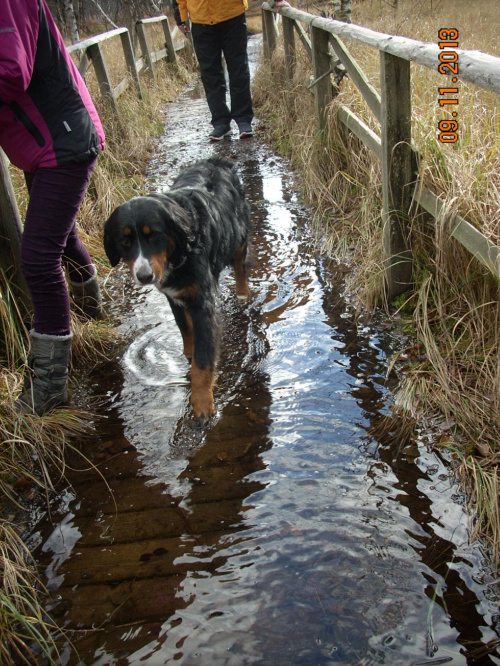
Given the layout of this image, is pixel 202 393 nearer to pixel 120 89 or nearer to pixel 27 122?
pixel 27 122

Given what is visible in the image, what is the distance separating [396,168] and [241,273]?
1476 mm

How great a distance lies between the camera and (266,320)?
13.4ft

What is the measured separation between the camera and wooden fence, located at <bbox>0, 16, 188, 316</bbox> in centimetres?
333

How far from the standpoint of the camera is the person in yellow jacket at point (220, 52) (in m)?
7.38

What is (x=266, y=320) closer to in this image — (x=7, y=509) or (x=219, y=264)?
(x=219, y=264)

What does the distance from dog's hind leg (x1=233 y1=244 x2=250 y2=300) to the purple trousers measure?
1.68 meters

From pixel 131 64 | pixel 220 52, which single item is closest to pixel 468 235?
pixel 220 52

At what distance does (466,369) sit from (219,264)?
5.71ft

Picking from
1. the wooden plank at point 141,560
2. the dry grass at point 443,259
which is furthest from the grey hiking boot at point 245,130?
the wooden plank at point 141,560

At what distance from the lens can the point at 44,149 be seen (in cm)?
268

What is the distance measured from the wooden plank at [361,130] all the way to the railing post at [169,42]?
10703 millimetres

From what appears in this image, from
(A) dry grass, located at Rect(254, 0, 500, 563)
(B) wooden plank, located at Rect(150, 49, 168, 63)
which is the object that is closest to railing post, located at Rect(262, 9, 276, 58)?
(B) wooden plank, located at Rect(150, 49, 168, 63)

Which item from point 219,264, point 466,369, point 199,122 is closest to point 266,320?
point 219,264
